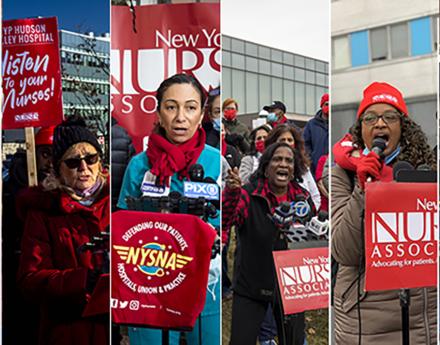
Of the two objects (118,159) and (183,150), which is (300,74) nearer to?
(183,150)

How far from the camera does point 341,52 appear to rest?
5109mm

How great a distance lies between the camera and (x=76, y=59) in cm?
522

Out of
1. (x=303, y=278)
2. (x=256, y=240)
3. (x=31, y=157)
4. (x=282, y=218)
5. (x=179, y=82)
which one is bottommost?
(x=303, y=278)

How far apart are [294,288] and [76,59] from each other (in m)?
2.03

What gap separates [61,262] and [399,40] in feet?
8.40

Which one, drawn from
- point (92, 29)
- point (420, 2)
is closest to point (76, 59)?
point (92, 29)

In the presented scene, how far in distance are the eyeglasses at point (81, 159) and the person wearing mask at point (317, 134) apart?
4.44 ft

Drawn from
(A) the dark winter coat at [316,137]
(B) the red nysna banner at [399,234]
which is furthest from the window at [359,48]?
(B) the red nysna banner at [399,234]

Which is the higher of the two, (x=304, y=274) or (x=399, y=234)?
(x=399, y=234)

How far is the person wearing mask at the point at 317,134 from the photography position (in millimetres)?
5109

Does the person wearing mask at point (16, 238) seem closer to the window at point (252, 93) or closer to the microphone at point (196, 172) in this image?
the microphone at point (196, 172)

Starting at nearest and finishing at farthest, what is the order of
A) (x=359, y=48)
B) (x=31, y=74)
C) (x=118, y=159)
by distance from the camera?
(x=359, y=48) < (x=118, y=159) < (x=31, y=74)

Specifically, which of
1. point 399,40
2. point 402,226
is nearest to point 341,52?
point 399,40

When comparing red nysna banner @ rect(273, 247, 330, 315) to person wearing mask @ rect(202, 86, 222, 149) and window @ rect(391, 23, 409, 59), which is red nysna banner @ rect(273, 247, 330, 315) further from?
window @ rect(391, 23, 409, 59)
